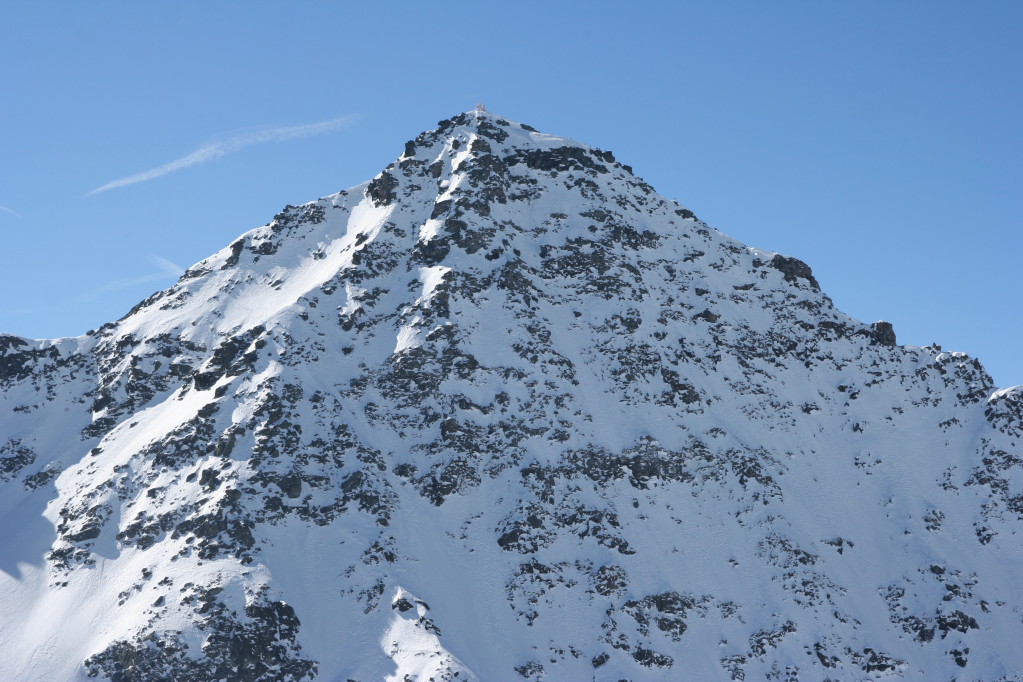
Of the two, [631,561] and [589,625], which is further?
[631,561]

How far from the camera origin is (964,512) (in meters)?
84.6

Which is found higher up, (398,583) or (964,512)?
(964,512)

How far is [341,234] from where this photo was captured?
10900cm

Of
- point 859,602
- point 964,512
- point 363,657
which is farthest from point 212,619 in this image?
point 964,512

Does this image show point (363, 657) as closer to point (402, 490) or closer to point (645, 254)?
point (402, 490)

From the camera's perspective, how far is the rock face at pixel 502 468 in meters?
69.8

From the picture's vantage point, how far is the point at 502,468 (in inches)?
3184

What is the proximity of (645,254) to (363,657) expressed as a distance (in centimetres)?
5254

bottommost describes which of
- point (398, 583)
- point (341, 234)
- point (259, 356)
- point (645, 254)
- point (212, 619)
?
point (212, 619)

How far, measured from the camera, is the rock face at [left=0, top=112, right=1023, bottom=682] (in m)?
69.8

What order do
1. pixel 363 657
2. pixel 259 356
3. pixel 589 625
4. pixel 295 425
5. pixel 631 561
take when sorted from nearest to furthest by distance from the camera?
pixel 363 657 < pixel 589 625 < pixel 631 561 < pixel 295 425 < pixel 259 356

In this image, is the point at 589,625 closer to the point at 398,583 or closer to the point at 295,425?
the point at 398,583

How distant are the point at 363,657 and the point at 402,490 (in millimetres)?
15901

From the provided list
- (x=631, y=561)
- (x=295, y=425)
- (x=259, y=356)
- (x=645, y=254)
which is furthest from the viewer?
(x=645, y=254)
